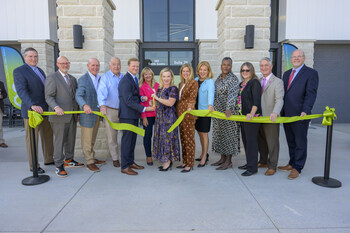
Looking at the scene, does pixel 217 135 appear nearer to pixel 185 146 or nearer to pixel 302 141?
pixel 185 146

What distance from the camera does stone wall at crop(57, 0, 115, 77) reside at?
17.0 ft

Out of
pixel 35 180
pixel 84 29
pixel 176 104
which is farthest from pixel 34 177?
pixel 84 29

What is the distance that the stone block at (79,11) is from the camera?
5.18 meters

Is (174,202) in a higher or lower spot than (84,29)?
lower

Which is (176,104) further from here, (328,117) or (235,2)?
(235,2)

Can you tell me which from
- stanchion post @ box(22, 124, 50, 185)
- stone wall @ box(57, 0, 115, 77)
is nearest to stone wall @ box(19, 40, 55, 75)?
stone wall @ box(57, 0, 115, 77)

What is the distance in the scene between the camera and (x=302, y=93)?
3.99 m

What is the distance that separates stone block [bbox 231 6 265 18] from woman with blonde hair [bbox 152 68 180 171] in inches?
90.8

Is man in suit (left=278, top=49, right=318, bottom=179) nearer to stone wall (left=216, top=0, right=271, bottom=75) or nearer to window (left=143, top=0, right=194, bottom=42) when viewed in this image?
stone wall (left=216, top=0, right=271, bottom=75)

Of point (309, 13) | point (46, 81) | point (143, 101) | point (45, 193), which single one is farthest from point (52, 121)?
point (309, 13)

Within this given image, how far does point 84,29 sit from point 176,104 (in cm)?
263

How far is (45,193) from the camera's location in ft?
11.5

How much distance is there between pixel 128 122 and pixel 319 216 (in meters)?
2.98

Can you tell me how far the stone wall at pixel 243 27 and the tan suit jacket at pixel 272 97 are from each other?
1501mm
